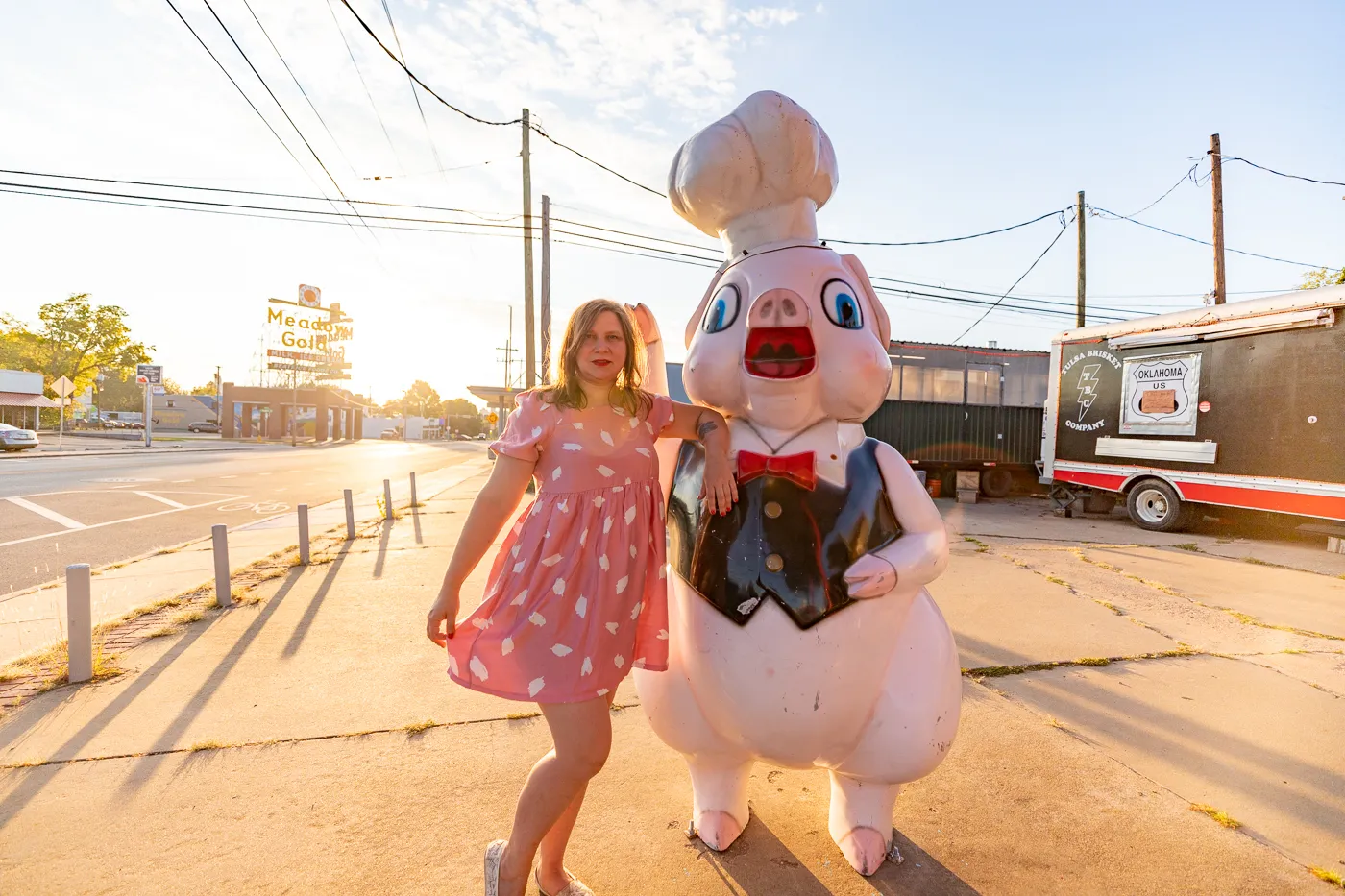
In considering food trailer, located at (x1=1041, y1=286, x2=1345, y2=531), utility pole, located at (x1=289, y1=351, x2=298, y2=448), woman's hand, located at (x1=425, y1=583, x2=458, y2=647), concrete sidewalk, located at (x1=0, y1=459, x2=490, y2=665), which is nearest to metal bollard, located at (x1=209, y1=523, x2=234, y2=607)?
concrete sidewalk, located at (x1=0, y1=459, x2=490, y2=665)

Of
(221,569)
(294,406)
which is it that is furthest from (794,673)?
(294,406)

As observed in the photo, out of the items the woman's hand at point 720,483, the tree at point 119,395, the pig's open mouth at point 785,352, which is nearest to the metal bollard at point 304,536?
the woman's hand at point 720,483

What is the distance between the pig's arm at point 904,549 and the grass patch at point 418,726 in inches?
85.3

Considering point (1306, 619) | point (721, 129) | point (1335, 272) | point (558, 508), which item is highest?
point (1335, 272)

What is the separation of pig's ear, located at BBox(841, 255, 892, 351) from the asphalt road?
703 cm

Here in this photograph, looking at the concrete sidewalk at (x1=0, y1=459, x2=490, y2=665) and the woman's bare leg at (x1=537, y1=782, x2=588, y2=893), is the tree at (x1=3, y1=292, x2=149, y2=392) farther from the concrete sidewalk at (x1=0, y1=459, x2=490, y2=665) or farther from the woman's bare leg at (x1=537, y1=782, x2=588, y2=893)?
the woman's bare leg at (x1=537, y1=782, x2=588, y2=893)

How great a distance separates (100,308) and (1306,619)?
166 ft

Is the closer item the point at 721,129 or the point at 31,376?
the point at 721,129

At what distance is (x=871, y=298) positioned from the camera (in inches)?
84.2

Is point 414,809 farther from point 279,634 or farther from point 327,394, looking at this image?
point 327,394

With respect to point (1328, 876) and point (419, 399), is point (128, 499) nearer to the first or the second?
point (1328, 876)

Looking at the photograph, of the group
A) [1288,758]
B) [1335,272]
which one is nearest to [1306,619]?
[1288,758]

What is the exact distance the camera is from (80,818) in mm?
2318

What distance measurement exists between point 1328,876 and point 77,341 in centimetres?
5123
